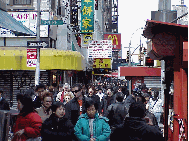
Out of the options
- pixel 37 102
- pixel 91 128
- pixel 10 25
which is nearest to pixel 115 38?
pixel 37 102

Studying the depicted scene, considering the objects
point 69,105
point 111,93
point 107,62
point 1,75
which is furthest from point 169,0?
point 107,62

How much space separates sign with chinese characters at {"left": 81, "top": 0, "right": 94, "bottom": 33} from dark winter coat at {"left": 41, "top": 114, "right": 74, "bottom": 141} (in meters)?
26.2

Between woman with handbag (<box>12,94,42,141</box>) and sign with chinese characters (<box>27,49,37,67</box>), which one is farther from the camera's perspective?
sign with chinese characters (<box>27,49,37,67</box>)

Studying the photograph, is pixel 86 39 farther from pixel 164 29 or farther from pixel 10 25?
pixel 10 25

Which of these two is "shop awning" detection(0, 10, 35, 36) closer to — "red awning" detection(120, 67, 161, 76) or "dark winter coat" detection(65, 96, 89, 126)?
"dark winter coat" detection(65, 96, 89, 126)

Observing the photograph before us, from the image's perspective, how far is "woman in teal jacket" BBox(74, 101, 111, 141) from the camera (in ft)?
23.9

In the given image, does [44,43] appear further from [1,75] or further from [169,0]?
[1,75]

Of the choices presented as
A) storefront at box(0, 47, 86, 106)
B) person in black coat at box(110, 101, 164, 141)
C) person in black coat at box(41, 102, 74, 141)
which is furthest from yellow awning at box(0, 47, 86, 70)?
person in black coat at box(110, 101, 164, 141)

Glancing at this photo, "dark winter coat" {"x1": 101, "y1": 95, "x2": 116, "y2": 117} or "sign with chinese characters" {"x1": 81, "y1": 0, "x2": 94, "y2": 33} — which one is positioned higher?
"sign with chinese characters" {"x1": 81, "y1": 0, "x2": 94, "y2": 33}

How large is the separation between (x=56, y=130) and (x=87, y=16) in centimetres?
2649

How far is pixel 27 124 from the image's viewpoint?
709 cm

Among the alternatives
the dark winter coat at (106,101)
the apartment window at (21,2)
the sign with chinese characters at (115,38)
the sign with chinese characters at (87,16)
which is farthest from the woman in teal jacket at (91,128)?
the sign with chinese characters at (115,38)

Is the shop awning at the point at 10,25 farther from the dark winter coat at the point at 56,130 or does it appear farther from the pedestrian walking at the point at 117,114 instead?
the pedestrian walking at the point at 117,114

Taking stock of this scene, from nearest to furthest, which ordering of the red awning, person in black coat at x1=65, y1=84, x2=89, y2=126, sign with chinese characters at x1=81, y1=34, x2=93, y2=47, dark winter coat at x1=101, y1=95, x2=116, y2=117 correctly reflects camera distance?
1. person in black coat at x1=65, y1=84, x2=89, y2=126
2. dark winter coat at x1=101, y1=95, x2=116, y2=117
3. the red awning
4. sign with chinese characters at x1=81, y1=34, x2=93, y2=47
